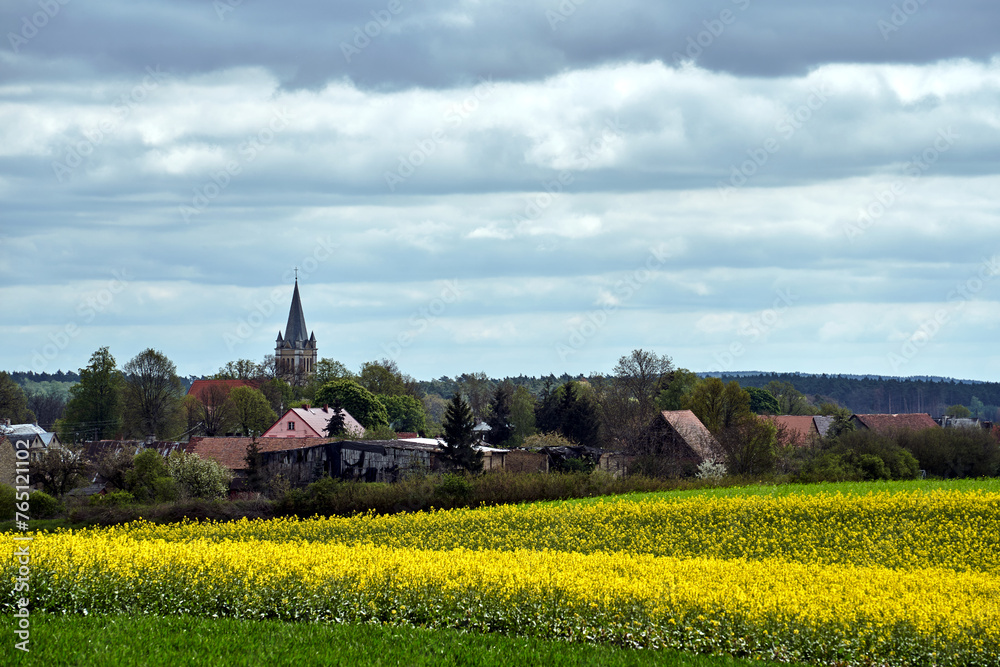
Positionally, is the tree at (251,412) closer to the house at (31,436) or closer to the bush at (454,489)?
the house at (31,436)

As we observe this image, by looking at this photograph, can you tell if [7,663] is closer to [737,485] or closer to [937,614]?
[937,614]

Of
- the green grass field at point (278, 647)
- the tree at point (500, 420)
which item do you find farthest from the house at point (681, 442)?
the green grass field at point (278, 647)

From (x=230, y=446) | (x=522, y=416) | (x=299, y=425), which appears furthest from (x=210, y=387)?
(x=230, y=446)

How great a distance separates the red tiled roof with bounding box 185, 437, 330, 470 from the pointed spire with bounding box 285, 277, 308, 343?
92.6m

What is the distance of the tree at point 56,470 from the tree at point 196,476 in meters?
5.03

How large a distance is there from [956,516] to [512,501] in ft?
51.3

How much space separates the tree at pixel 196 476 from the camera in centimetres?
5503

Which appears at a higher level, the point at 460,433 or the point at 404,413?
the point at 404,413

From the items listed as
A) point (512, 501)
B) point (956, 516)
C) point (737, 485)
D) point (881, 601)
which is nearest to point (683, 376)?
point (737, 485)

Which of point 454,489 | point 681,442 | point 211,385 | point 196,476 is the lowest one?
point 196,476

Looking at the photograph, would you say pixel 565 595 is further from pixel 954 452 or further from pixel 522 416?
pixel 522 416

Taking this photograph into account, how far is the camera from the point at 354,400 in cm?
10500

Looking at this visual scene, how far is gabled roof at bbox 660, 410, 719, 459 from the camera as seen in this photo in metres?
60.0

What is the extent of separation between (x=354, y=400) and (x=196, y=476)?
161ft
